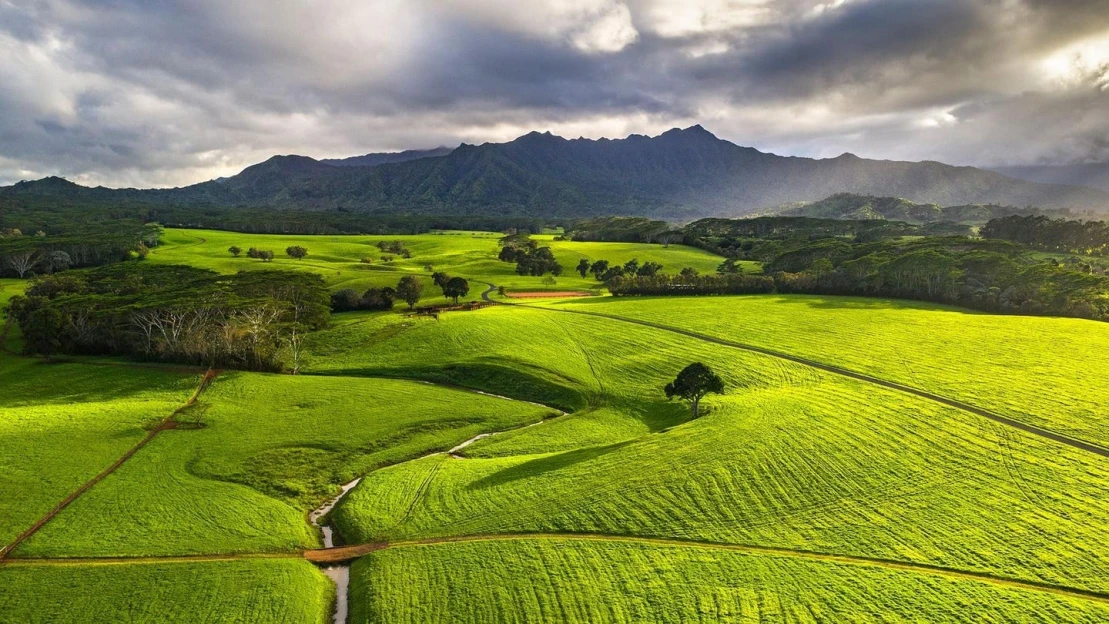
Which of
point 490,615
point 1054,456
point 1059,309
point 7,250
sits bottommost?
point 490,615

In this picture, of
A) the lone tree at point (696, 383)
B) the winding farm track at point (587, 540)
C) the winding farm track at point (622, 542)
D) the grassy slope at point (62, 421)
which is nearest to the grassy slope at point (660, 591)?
the winding farm track at point (622, 542)

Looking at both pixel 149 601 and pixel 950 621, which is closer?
pixel 950 621

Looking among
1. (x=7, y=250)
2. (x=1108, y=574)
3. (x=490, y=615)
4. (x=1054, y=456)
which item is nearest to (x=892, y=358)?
(x=1054, y=456)

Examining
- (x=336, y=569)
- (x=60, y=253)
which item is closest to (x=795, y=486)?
(x=336, y=569)

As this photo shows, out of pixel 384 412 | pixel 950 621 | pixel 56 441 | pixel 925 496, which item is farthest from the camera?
pixel 384 412

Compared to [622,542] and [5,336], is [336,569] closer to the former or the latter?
[622,542]

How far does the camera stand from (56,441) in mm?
52000

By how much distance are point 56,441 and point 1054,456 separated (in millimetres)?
93667

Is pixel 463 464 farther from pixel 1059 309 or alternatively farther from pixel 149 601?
pixel 1059 309

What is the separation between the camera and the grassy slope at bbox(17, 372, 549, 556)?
39844mm

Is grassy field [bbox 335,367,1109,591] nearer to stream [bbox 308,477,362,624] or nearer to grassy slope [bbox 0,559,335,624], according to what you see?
stream [bbox 308,477,362,624]

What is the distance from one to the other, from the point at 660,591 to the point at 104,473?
4921 cm

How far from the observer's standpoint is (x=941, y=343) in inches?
3233

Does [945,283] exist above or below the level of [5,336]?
above
